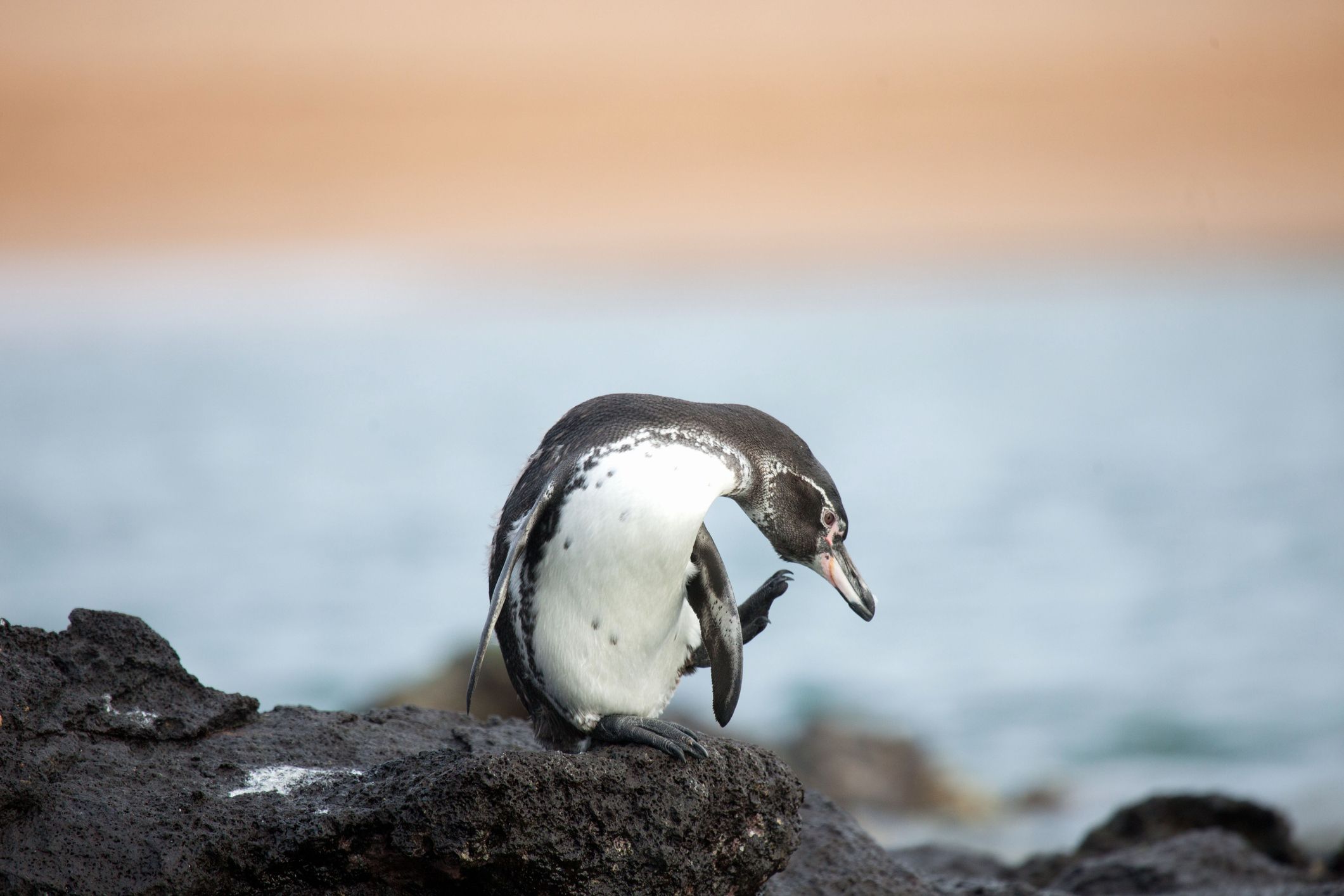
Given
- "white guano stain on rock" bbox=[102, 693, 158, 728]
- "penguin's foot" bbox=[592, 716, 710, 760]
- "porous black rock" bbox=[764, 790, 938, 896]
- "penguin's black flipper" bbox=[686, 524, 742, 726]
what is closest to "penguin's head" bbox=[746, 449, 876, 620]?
"penguin's black flipper" bbox=[686, 524, 742, 726]

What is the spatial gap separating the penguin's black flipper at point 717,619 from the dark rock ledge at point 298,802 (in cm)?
39

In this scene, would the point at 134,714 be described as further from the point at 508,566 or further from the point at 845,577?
the point at 845,577

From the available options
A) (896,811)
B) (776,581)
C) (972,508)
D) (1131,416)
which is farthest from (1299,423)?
(776,581)

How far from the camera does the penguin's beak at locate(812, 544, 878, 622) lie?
3521 millimetres

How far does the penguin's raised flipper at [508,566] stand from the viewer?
3.08 m

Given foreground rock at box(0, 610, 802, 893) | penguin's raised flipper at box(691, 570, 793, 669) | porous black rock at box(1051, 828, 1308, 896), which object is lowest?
foreground rock at box(0, 610, 802, 893)

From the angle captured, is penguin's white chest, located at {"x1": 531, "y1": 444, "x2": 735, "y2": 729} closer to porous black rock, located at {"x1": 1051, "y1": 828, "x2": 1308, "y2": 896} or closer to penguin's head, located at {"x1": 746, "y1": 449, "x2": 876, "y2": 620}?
penguin's head, located at {"x1": 746, "y1": 449, "x2": 876, "y2": 620}

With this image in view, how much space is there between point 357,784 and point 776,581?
136cm

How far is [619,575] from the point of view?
313 cm

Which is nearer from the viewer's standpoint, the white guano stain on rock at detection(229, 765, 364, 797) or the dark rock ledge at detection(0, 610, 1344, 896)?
the dark rock ledge at detection(0, 610, 1344, 896)

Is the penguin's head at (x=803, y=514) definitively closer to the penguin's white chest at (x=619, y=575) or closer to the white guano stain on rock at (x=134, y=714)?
the penguin's white chest at (x=619, y=575)

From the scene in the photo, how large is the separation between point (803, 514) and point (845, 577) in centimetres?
25

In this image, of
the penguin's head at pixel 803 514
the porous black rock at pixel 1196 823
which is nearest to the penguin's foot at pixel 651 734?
the penguin's head at pixel 803 514

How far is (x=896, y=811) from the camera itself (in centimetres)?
809
